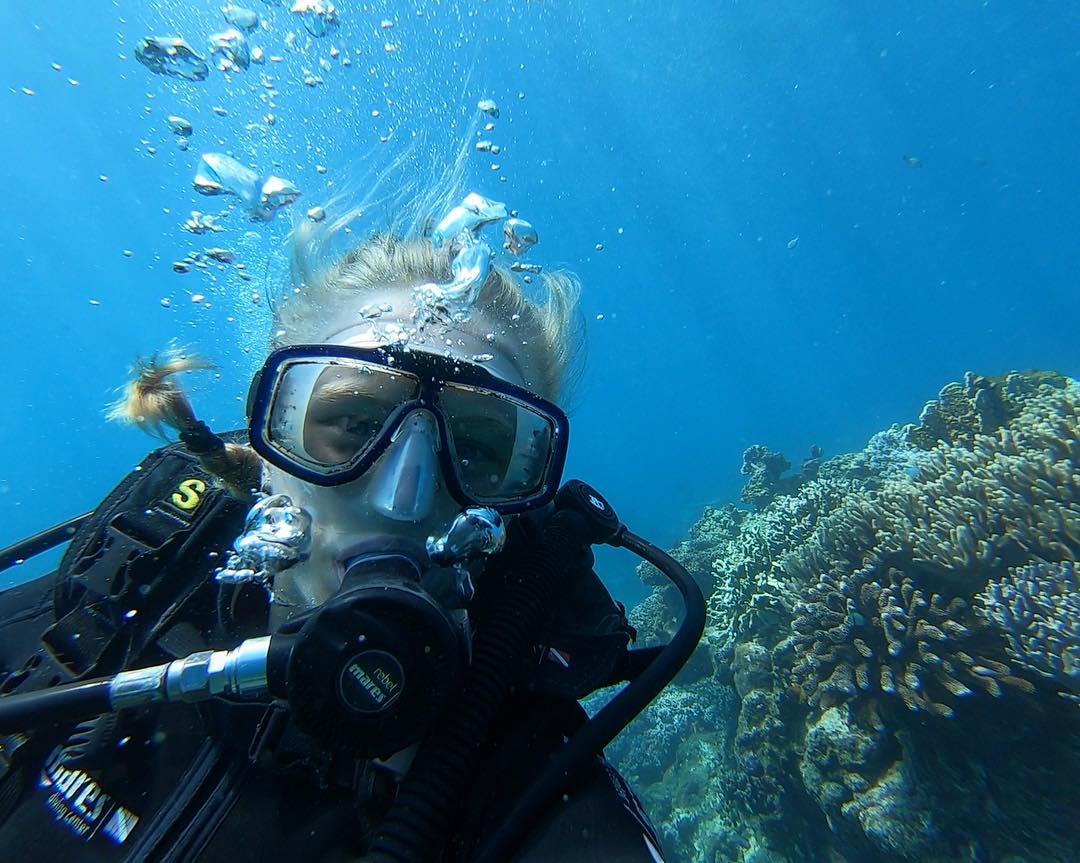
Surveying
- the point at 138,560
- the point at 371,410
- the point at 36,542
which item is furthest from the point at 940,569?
the point at 36,542

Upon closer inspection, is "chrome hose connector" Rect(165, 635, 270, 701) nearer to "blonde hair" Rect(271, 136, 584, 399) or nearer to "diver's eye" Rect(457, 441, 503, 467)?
"diver's eye" Rect(457, 441, 503, 467)

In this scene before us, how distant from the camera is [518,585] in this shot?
2221 mm

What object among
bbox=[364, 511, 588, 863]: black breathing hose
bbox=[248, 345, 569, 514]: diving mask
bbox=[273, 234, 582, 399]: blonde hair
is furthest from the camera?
bbox=[273, 234, 582, 399]: blonde hair

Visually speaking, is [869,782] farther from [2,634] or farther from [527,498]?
[2,634]

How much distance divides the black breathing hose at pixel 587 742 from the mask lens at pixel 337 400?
1330 millimetres

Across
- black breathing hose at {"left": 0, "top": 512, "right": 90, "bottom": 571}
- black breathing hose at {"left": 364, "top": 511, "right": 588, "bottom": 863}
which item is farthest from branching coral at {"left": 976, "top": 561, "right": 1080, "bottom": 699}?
black breathing hose at {"left": 0, "top": 512, "right": 90, "bottom": 571}

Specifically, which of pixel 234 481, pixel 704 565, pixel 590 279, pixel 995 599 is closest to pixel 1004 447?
pixel 995 599

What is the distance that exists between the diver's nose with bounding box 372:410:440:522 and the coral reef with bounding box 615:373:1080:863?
4.92m

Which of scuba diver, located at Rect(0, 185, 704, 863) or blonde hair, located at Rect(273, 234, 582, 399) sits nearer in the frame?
scuba diver, located at Rect(0, 185, 704, 863)

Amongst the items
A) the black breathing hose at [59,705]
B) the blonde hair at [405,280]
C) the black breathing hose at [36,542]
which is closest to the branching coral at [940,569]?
the blonde hair at [405,280]

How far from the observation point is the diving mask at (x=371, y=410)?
2.27 m

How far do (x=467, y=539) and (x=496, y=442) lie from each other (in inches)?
23.0

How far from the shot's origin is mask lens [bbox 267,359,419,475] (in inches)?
92.1

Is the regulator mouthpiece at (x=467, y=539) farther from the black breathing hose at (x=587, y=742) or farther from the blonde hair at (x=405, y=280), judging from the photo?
the blonde hair at (x=405, y=280)
